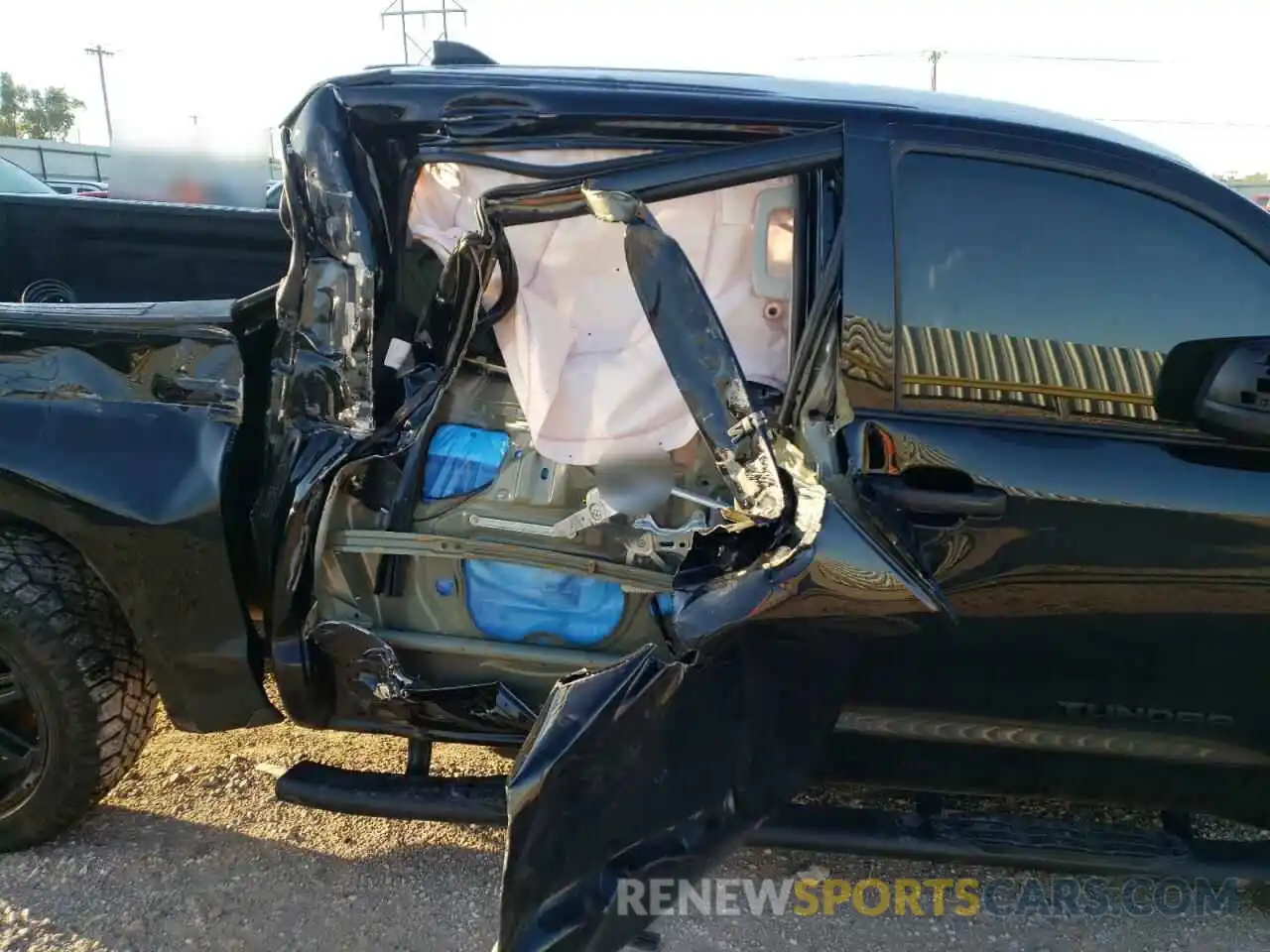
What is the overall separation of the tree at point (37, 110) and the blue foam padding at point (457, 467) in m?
61.3

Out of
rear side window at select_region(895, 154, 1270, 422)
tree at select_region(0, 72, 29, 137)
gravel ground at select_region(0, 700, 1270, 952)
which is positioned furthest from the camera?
tree at select_region(0, 72, 29, 137)

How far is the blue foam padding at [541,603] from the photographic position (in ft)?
8.15

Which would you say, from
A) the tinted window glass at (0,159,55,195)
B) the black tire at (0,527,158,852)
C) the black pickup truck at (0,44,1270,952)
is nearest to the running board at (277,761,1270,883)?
the black pickup truck at (0,44,1270,952)

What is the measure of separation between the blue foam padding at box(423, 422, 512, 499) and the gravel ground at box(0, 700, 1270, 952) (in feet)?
3.39

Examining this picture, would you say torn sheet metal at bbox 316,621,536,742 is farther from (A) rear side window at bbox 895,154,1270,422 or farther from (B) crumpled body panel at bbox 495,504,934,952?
(A) rear side window at bbox 895,154,1270,422

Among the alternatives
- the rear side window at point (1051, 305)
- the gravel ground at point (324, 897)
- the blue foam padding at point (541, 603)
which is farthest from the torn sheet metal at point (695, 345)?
the gravel ground at point (324, 897)

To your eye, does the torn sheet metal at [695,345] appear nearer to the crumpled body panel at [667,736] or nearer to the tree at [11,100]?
the crumpled body panel at [667,736]

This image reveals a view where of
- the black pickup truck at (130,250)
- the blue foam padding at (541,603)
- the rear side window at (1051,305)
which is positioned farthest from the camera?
the black pickup truck at (130,250)

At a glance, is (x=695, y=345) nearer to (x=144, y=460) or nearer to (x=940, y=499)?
(x=940, y=499)

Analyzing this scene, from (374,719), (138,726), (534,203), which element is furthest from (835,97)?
(138,726)

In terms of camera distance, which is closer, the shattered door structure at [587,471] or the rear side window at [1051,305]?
the shattered door structure at [587,471]

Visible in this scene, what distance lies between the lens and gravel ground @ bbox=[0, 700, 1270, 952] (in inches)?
92.9

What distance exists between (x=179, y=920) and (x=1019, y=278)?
258 cm

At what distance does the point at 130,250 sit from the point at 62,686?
7.52 feet
